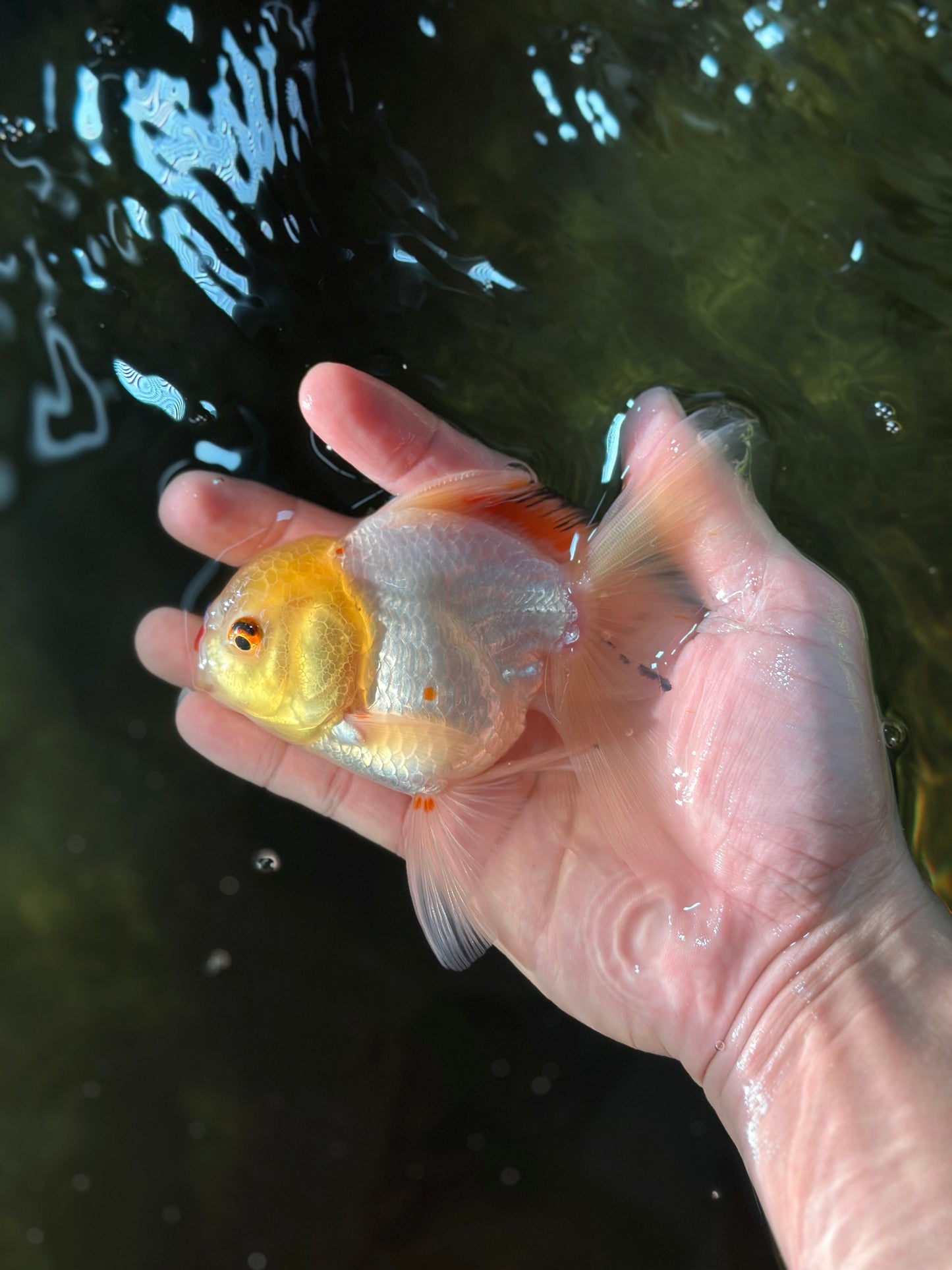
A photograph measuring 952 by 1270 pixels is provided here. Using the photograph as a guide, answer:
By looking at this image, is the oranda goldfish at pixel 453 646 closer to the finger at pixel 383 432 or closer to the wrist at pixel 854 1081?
the finger at pixel 383 432

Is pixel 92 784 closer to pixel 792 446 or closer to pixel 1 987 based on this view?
pixel 1 987

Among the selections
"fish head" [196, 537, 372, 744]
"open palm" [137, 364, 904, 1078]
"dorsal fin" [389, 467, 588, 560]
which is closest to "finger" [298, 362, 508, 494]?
"open palm" [137, 364, 904, 1078]

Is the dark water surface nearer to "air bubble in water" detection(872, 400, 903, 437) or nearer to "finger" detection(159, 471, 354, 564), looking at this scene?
"air bubble in water" detection(872, 400, 903, 437)

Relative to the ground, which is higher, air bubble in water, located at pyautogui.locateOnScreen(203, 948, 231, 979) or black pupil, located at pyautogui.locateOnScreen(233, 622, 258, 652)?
black pupil, located at pyautogui.locateOnScreen(233, 622, 258, 652)

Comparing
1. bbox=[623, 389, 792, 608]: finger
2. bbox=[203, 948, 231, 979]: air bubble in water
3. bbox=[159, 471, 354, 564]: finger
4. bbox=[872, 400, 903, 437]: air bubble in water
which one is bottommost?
bbox=[203, 948, 231, 979]: air bubble in water

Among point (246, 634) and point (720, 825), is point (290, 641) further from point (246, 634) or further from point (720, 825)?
point (720, 825)

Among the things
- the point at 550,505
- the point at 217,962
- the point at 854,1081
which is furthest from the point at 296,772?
the point at 854,1081
